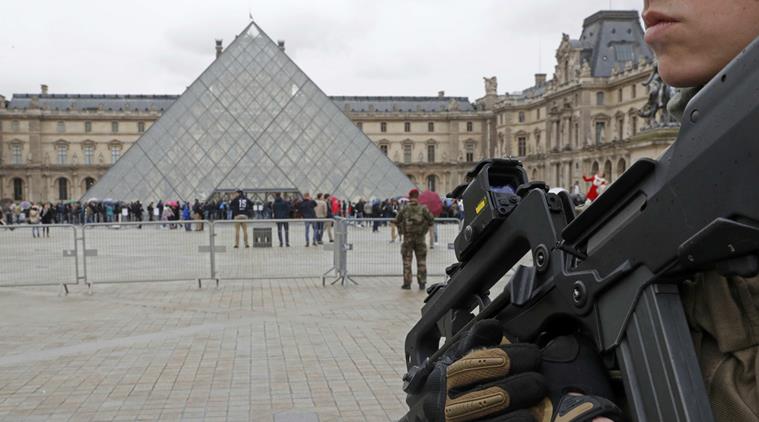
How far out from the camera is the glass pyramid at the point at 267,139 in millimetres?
28406

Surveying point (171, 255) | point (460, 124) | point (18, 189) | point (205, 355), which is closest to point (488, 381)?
point (205, 355)

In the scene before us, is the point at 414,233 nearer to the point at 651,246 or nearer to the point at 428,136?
the point at 651,246

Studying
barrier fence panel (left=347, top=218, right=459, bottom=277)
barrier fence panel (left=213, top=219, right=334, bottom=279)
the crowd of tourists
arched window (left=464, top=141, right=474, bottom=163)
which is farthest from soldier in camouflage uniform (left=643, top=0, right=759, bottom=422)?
arched window (left=464, top=141, right=474, bottom=163)

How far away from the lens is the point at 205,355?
572cm

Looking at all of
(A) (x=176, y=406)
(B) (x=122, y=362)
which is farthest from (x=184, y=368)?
(A) (x=176, y=406)

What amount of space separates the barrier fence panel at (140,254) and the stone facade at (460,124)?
44.8 meters

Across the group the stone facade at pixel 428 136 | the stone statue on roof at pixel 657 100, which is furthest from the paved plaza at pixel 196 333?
the stone facade at pixel 428 136

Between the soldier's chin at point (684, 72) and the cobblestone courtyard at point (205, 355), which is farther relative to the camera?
the cobblestone courtyard at point (205, 355)

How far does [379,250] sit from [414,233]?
60.7 inches

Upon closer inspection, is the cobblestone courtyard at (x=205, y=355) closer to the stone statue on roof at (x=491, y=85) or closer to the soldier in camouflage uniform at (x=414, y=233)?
the soldier in camouflage uniform at (x=414, y=233)

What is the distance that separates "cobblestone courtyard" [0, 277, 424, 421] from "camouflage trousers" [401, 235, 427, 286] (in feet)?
1.25

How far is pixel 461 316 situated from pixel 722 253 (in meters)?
0.77

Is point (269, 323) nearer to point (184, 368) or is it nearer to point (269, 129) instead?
point (184, 368)

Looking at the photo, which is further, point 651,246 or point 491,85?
point 491,85
